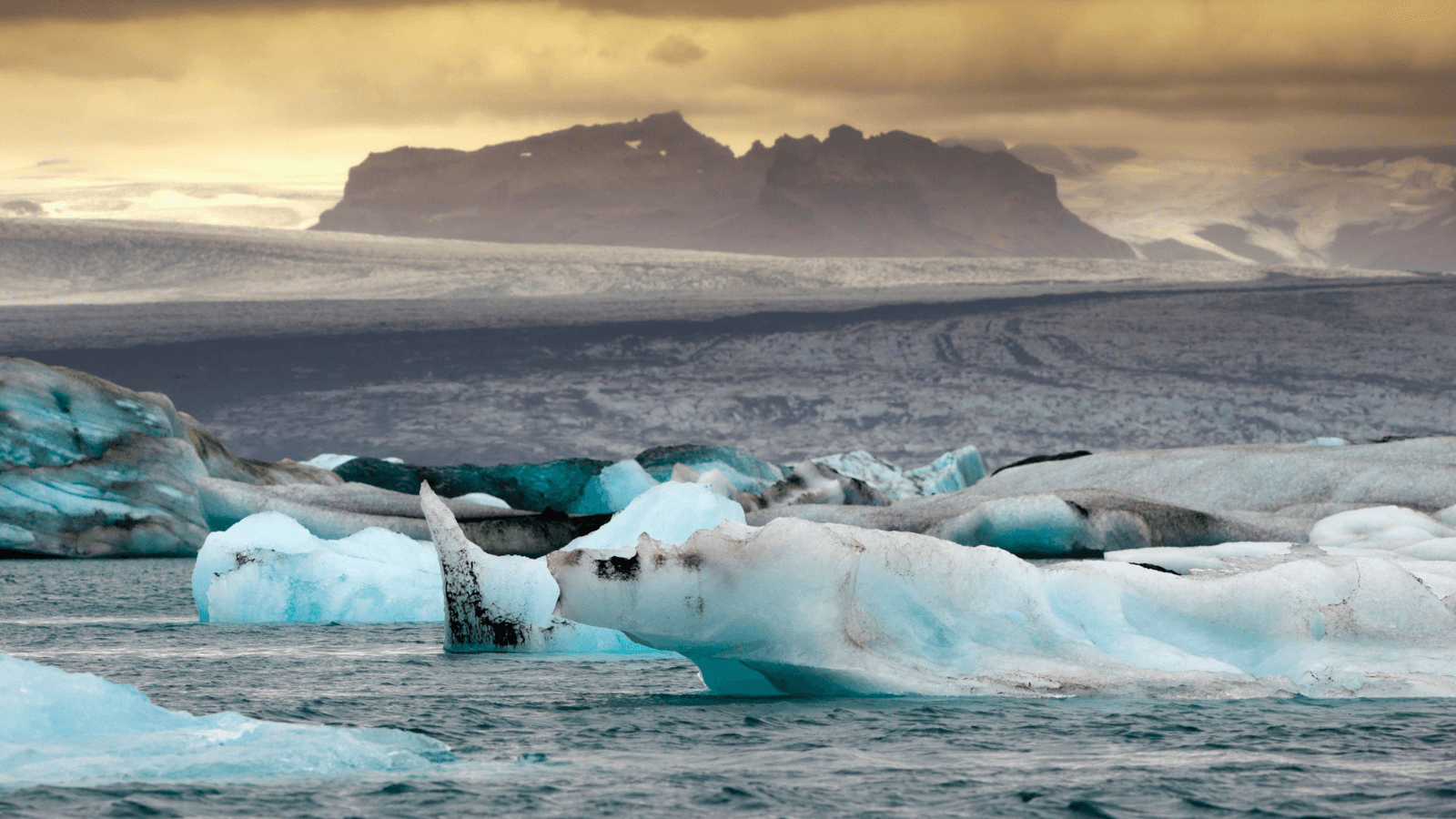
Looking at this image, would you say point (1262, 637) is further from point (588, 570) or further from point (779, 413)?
point (779, 413)

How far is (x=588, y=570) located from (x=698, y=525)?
3.87 m

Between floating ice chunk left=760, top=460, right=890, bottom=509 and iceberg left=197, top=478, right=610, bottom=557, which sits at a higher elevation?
floating ice chunk left=760, top=460, right=890, bottom=509

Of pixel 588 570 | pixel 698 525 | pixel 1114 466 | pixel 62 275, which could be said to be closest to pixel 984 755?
pixel 588 570

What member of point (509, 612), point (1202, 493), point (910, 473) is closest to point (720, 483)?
point (1202, 493)

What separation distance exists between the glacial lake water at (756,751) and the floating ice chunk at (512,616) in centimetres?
46

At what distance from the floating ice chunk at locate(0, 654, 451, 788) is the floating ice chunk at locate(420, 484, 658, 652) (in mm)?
2725

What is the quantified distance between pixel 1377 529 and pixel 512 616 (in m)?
7.84

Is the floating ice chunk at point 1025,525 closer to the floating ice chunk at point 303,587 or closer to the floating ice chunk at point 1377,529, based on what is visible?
the floating ice chunk at point 1377,529

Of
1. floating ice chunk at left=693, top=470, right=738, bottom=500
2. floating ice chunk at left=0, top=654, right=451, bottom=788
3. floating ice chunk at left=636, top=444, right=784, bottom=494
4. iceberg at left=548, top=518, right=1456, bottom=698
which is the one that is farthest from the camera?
floating ice chunk at left=636, top=444, right=784, bottom=494

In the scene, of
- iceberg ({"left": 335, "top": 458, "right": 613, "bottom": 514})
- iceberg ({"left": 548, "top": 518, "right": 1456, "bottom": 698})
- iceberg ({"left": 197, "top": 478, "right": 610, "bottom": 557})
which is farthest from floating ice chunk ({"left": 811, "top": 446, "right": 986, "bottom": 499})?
iceberg ({"left": 548, "top": 518, "right": 1456, "bottom": 698})

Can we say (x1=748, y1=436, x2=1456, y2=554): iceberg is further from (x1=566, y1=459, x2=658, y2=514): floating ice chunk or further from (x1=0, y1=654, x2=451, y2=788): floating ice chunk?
(x1=0, y1=654, x2=451, y2=788): floating ice chunk

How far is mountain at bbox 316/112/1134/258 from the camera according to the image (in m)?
121

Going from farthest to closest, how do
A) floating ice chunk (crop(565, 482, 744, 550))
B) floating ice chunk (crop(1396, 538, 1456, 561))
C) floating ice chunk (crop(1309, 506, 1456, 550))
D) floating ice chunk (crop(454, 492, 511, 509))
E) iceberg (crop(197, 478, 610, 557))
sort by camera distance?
1. floating ice chunk (crop(454, 492, 511, 509))
2. iceberg (crop(197, 478, 610, 557))
3. floating ice chunk (crop(1309, 506, 1456, 550))
4. floating ice chunk (crop(1396, 538, 1456, 561))
5. floating ice chunk (crop(565, 482, 744, 550))

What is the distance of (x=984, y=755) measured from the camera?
4473 mm
